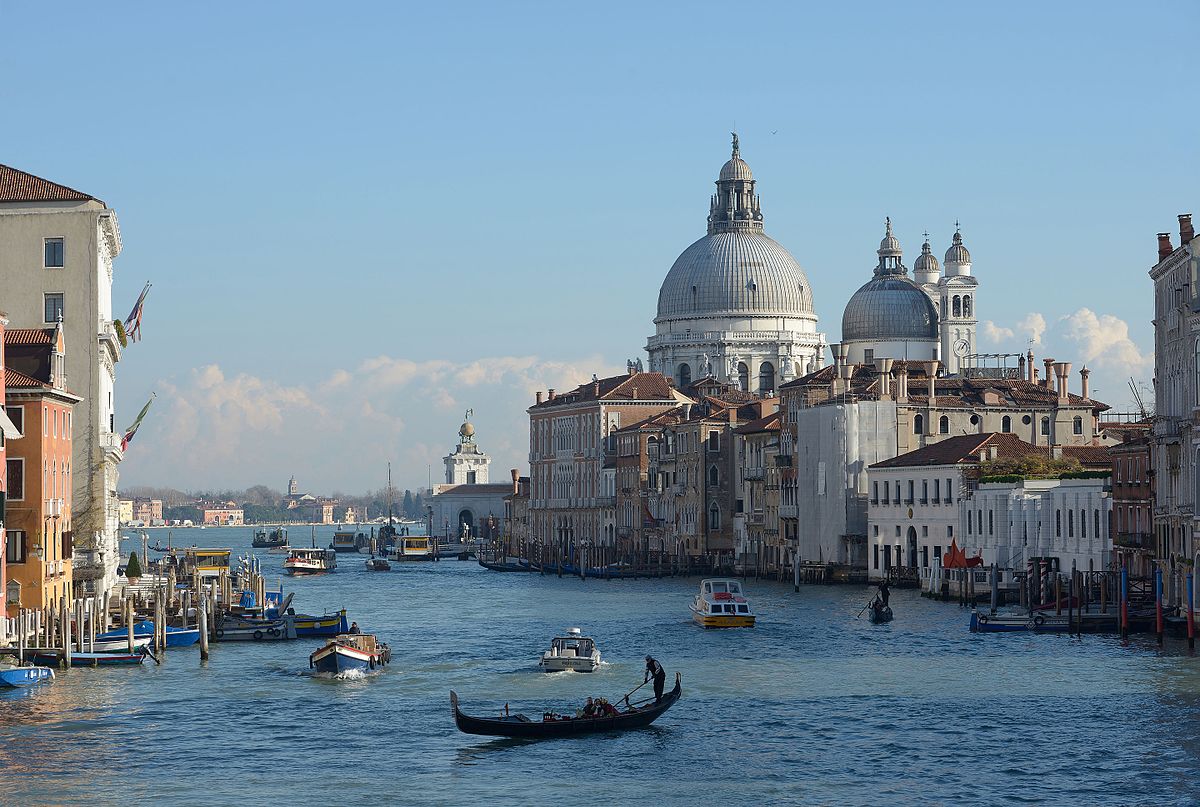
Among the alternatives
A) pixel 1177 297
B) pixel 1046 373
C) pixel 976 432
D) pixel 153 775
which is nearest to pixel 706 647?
pixel 1177 297

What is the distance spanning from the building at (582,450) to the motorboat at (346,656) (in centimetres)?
7422

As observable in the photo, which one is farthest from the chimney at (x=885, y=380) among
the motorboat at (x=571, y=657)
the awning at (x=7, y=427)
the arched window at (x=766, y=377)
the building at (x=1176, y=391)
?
the awning at (x=7, y=427)

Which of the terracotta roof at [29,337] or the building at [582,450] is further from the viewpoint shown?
the building at [582,450]

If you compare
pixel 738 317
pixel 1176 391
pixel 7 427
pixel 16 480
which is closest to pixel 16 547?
pixel 16 480

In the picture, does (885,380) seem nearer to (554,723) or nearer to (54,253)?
(54,253)

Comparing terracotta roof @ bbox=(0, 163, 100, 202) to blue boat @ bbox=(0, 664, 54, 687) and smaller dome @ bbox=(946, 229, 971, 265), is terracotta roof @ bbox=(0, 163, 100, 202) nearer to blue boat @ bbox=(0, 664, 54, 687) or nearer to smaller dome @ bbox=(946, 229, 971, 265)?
blue boat @ bbox=(0, 664, 54, 687)

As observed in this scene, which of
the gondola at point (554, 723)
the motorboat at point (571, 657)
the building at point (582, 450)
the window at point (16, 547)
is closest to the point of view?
the gondola at point (554, 723)

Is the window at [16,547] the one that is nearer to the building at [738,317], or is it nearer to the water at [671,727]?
the water at [671,727]

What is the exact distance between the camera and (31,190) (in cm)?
5456

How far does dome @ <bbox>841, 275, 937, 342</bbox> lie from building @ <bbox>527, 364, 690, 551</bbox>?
1057 centimetres

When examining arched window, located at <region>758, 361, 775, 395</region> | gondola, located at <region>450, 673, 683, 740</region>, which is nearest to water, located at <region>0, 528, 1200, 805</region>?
gondola, located at <region>450, 673, 683, 740</region>

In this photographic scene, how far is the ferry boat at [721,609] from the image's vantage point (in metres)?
56.8

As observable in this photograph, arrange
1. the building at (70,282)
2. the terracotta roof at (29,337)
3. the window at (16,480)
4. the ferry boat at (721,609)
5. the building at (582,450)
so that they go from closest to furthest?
1. the window at (16,480)
2. the terracotta roof at (29,337)
3. the building at (70,282)
4. the ferry boat at (721,609)
5. the building at (582,450)

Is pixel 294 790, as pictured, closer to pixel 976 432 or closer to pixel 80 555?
pixel 80 555
